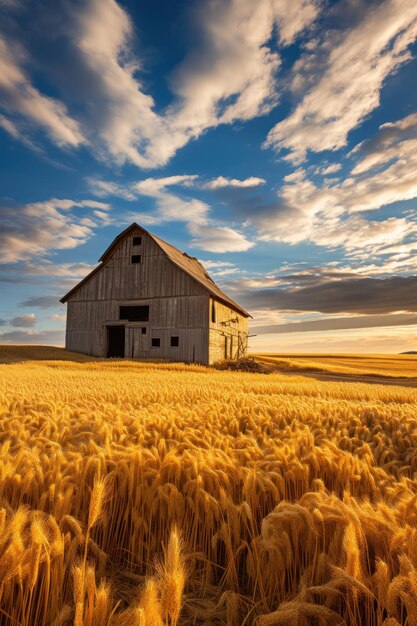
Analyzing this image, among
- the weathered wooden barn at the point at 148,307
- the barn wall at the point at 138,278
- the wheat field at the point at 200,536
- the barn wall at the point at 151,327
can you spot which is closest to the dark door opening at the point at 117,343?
the weathered wooden barn at the point at 148,307

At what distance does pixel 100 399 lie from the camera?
800 cm

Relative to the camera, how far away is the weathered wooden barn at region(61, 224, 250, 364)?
104 feet

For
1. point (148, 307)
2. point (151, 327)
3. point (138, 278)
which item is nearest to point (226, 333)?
point (151, 327)

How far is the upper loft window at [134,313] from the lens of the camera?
35.3 m

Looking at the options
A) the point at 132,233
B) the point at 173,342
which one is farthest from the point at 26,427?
the point at 132,233

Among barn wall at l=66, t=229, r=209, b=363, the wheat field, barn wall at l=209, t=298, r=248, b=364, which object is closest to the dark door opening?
barn wall at l=66, t=229, r=209, b=363

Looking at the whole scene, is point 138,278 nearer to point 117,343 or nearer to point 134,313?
point 134,313

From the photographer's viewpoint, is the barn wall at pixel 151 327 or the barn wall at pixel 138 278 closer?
the barn wall at pixel 151 327

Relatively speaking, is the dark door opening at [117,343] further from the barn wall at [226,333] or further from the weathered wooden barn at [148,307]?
the barn wall at [226,333]

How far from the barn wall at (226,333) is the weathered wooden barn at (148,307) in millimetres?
89

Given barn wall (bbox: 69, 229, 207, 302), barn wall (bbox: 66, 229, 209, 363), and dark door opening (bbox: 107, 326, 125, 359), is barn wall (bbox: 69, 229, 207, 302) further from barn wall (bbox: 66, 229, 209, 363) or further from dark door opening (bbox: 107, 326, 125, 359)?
dark door opening (bbox: 107, 326, 125, 359)

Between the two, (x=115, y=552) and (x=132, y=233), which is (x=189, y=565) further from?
(x=132, y=233)

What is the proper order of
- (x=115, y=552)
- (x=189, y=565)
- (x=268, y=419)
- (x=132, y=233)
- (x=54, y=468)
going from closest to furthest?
(x=189, y=565) < (x=115, y=552) < (x=54, y=468) < (x=268, y=419) < (x=132, y=233)

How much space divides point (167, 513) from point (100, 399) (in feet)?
18.5
